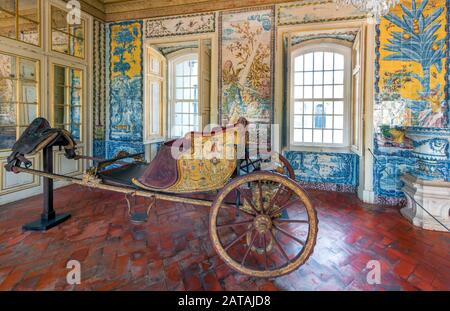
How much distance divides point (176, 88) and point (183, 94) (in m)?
0.23

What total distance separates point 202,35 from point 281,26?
146cm

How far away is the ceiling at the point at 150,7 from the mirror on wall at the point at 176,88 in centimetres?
57

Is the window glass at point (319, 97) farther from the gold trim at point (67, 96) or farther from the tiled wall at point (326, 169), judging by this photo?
the gold trim at point (67, 96)

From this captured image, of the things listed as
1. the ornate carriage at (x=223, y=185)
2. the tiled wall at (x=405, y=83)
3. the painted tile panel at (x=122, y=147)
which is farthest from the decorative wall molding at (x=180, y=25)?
the ornate carriage at (x=223, y=185)

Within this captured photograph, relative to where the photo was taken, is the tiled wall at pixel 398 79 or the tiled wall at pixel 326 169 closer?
the tiled wall at pixel 398 79

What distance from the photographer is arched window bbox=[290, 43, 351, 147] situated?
5195 millimetres

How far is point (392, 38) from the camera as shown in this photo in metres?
3.88

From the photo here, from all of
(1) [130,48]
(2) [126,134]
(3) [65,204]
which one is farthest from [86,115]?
(3) [65,204]

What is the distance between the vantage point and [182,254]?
2396mm

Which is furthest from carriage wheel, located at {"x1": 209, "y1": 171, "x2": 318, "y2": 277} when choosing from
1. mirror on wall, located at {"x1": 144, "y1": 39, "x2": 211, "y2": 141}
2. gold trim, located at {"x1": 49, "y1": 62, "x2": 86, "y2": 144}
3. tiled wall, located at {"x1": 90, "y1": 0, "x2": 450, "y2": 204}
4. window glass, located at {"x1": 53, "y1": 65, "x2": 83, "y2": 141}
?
window glass, located at {"x1": 53, "y1": 65, "x2": 83, "y2": 141}

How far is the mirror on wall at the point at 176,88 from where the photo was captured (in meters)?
4.99

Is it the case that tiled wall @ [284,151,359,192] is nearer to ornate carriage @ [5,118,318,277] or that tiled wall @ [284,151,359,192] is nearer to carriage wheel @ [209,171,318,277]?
ornate carriage @ [5,118,318,277]

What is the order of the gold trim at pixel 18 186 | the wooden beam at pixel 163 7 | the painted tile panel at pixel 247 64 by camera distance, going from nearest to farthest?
the gold trim at pixel 18 186
the painted tile panel at pixel 247 64
the wooden beam at pixel 163 7

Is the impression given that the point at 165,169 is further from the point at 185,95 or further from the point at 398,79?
the point at 185,95
